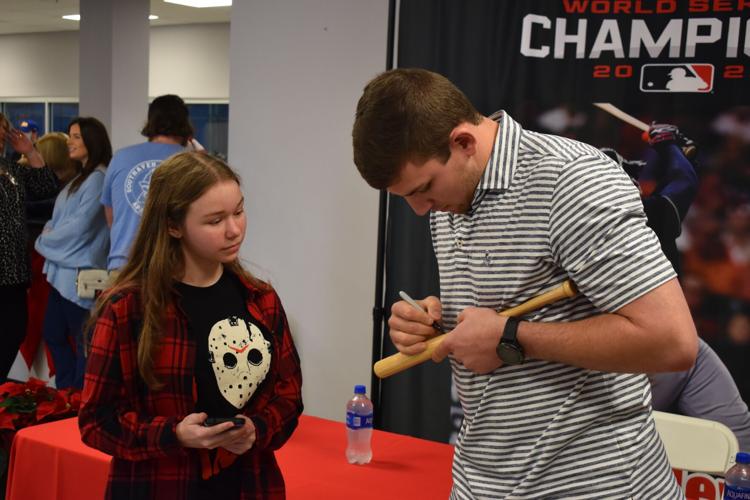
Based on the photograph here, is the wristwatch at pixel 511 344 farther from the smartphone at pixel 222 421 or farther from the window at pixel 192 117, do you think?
the window at pixel 192 117

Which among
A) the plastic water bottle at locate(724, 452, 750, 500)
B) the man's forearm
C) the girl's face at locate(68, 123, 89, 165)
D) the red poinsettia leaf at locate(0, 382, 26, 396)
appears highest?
the girl's face at locate(68, 123, 89, 165)

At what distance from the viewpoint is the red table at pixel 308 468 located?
6.53 feet

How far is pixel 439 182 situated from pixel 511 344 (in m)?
0.24

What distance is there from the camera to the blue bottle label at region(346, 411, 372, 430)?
2.14 metres

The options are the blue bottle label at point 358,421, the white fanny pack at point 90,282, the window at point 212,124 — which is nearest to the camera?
the blue bottle label at point 358,421

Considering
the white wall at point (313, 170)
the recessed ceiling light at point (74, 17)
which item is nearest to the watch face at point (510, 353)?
the white wall at point (313, 170)

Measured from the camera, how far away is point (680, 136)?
9.19ft

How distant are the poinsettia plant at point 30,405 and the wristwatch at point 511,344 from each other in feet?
6.45

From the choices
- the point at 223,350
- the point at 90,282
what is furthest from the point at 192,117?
the point at 223,350

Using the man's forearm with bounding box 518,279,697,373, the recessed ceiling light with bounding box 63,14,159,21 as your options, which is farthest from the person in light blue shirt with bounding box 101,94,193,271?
the recessed ceiling light with bounding box 63,14,159,21

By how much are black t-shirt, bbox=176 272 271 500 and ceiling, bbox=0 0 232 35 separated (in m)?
7.04

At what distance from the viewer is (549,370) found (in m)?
1.16

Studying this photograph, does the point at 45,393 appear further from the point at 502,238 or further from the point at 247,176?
the point at 502,238

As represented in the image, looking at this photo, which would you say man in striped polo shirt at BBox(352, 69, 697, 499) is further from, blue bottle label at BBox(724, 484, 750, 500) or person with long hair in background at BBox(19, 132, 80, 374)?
person with long hair in background at BBox(19, 132, 80, 374)
